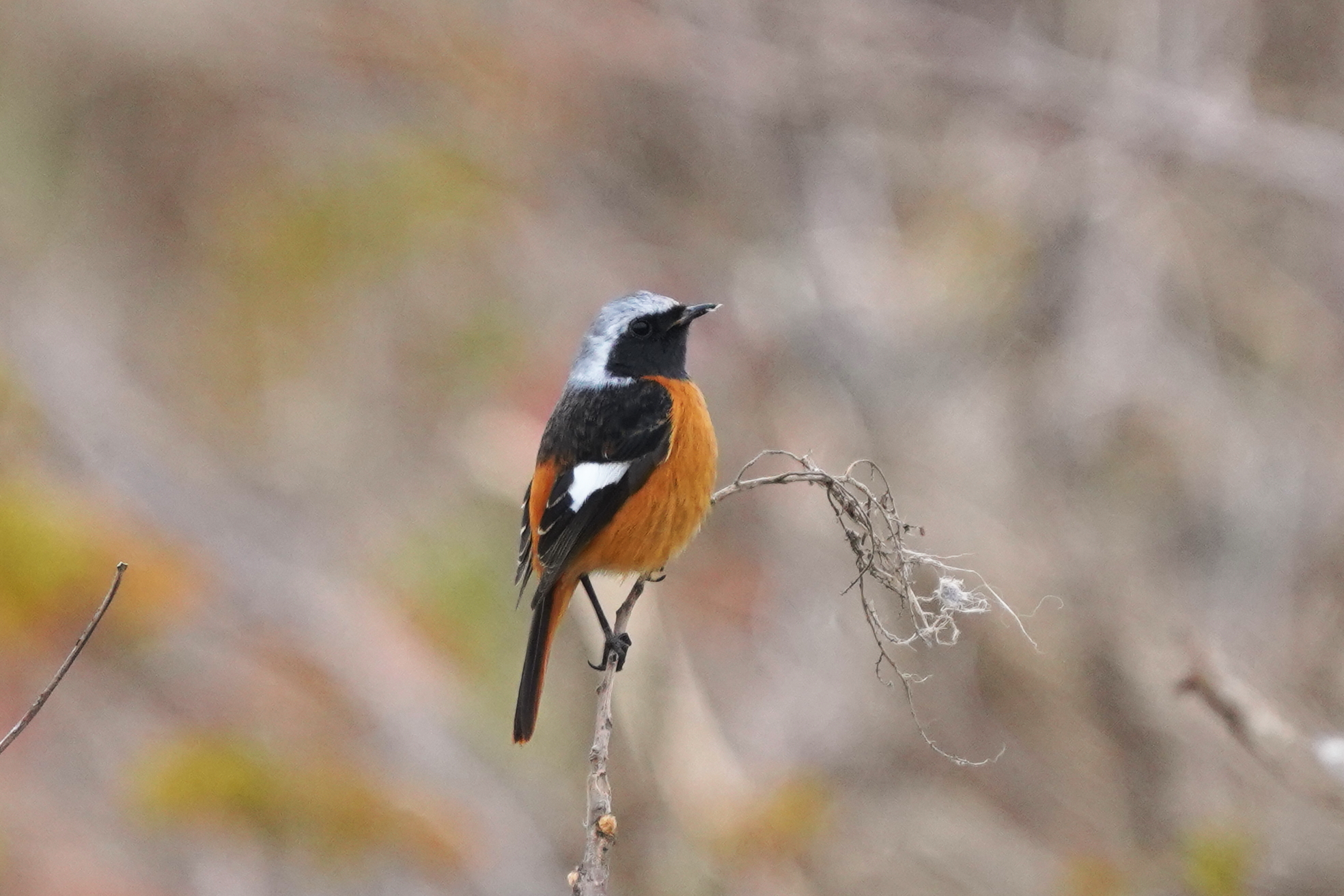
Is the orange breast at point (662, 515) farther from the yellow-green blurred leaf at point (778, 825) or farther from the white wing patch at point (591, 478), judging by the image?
the yellow-green blurred leaf at point (778, 825)

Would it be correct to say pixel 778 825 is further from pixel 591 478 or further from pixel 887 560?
pixel 887 560

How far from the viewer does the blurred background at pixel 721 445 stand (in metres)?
5.17

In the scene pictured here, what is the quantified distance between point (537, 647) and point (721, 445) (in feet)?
13.0

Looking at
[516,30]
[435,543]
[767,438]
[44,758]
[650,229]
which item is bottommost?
[44,758]

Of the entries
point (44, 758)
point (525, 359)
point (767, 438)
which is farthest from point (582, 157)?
point (44, 758)

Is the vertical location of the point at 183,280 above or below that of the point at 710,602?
above

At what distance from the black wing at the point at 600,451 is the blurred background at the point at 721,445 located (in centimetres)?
164

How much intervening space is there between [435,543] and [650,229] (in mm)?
2188

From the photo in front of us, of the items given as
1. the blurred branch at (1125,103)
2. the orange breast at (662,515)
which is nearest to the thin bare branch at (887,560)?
the orange breast at (662,515)

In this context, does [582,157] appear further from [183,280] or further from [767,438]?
[183,280]

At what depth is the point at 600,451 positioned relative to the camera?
3543 millimetres

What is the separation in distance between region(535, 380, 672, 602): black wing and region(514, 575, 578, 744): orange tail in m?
0.11

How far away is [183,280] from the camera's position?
31.0 feet

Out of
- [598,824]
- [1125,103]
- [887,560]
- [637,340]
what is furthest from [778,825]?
[1125,103]
